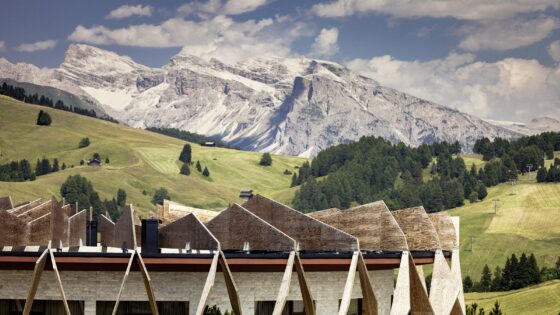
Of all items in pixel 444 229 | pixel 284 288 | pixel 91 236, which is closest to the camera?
pixel 284 288

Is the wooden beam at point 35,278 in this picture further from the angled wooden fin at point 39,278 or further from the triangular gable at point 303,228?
the triangular gable at point 303,228

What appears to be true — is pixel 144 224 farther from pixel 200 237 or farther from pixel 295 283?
pixel 295 283

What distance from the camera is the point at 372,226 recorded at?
168 feet

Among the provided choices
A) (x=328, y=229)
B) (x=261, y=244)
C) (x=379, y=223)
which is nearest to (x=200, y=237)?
(x=261, y=244)

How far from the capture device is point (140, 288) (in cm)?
4509

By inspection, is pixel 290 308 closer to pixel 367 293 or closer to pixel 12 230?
pixel 367 293

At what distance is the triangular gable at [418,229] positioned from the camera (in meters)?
54.1

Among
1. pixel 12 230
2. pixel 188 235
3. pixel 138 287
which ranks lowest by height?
pixel 138 287

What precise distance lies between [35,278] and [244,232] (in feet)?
32.0

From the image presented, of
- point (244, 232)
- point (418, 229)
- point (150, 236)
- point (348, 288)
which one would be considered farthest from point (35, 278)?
point (418, 229)

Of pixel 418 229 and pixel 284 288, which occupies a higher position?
pixel 418 229

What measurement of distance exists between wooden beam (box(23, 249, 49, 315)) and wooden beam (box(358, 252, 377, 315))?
13628 mm

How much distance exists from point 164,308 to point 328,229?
8.19 m

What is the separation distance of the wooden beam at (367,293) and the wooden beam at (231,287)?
6.06 m
